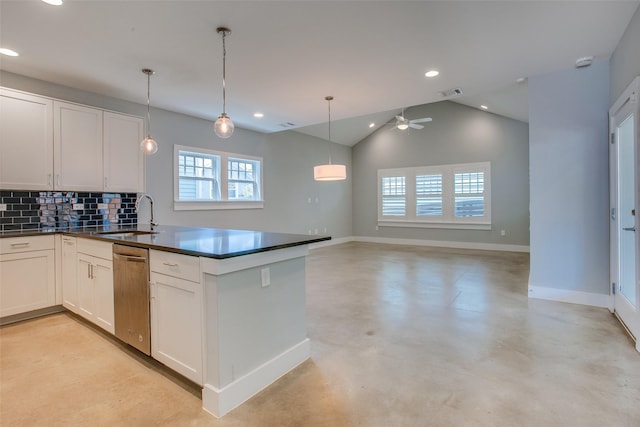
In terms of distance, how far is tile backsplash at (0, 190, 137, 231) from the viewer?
343 centimetres

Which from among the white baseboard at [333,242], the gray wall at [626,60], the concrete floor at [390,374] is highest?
the gray wall at [626,60]

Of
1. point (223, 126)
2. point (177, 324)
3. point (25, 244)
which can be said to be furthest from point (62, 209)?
point (177, 324)

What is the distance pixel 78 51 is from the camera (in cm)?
297

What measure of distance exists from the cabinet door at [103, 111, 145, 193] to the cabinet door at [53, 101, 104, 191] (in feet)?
0.28

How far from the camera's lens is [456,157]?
8055mm

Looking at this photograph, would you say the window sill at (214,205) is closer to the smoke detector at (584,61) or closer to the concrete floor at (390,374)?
the concrete floor at (390,374)

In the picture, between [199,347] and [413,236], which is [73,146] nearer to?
Answer: [199,347]

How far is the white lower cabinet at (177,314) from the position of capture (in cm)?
183

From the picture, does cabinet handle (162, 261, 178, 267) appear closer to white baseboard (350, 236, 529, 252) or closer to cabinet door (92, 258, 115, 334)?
→ cabinet door (92, 258, 115, 334)

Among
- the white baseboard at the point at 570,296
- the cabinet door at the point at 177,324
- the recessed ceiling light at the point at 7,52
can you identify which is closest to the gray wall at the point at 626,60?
the white baseboard at the point at 570,296

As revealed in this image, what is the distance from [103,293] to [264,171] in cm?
437

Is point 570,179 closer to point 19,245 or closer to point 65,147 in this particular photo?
point 65,147

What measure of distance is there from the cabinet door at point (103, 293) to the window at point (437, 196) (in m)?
7.51

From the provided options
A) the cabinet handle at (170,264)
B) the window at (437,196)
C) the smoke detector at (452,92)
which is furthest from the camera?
the window at (437,196)
